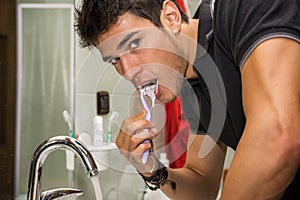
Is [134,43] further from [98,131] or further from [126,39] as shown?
[98,131]

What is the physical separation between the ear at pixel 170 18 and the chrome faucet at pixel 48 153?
0.31 metres

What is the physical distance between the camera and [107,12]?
0.86m

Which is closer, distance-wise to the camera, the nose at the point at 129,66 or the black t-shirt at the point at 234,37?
the black t-shirt at the point at 234,37

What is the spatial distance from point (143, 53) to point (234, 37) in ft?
0.89

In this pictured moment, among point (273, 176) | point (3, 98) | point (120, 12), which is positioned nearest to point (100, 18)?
point (120, 12)

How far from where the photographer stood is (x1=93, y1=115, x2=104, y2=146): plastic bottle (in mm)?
1337

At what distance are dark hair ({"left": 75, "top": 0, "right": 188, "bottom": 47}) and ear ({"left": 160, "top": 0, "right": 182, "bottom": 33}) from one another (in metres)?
0.01

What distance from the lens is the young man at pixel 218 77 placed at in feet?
1.97

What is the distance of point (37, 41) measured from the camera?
1141 mm

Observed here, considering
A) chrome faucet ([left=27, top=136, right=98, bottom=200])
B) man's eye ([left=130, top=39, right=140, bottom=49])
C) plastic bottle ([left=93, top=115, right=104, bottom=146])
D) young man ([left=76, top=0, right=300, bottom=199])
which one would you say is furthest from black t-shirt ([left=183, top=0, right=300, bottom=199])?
plastic bottle ([left=93, top=115, right=104, bottom=146])

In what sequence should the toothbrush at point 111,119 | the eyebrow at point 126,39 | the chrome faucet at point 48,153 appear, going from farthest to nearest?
the toothbrush at point 111,119 < the eyebrow at point 126,39 < the chrome faucet at point 48,153

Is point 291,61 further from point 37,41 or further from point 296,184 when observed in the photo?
point 37,41

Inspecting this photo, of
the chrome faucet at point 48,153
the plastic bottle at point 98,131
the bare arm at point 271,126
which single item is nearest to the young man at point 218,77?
the bare arm at point 271,126

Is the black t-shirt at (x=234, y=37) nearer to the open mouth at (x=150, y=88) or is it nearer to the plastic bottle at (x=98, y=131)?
the open mouth at (x=150, y=88)
